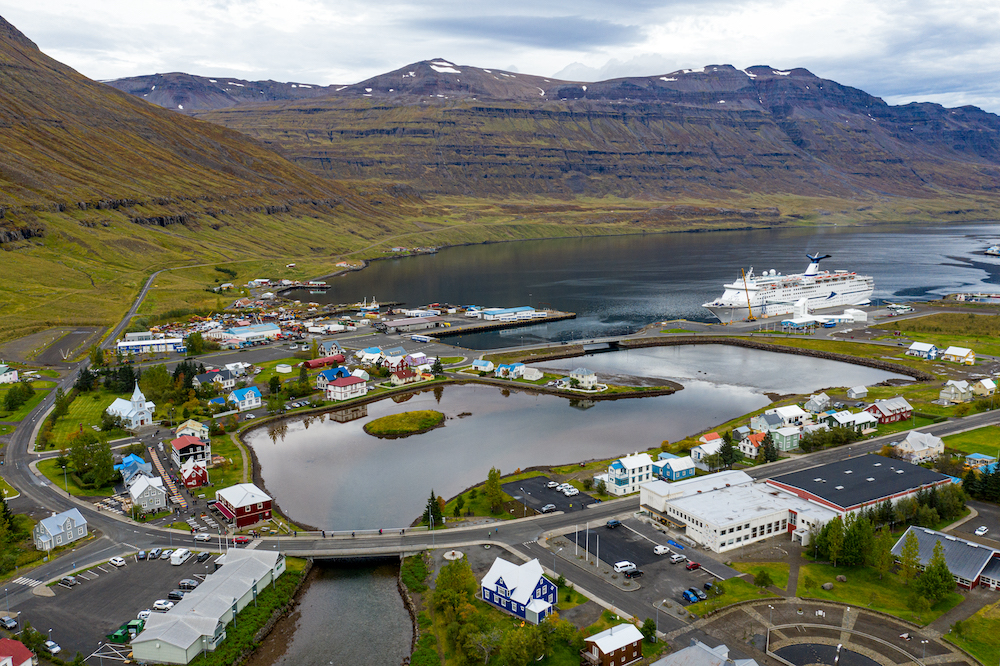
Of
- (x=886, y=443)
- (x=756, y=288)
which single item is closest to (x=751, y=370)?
(x=886, y=443)

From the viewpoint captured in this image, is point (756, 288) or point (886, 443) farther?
point (756, 288)

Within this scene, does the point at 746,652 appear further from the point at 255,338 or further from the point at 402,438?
the point at 255,338

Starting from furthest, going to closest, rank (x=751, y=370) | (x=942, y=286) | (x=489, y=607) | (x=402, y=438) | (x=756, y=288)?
(x=942, y=286) < (x=756, y=288) < (x=751, y=370) < (x=402, y=438) < (x=489, y=607)

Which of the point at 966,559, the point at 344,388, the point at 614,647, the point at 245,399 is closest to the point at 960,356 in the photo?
the point at 966,559

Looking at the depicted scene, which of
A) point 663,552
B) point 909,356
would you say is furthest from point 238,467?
point 909,356

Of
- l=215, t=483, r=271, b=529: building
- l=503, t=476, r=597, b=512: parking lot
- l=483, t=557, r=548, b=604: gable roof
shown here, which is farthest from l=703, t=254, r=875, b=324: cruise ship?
l=483, t=557, r=548, b=604: gable roof

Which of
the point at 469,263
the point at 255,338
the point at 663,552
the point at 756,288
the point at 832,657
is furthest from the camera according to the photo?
the point at 469,263
